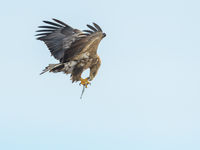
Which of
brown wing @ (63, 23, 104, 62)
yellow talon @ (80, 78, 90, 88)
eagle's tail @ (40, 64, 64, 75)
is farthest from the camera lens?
yellow talon @ (80, 78, 90, 88)

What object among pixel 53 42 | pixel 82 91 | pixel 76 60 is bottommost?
pixel 82 91

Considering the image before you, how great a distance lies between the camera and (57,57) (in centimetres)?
1777

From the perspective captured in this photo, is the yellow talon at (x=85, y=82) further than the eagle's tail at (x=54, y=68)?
Yes

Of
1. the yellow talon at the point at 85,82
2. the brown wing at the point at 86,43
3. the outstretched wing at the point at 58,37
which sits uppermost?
the outstretched wing at the point at 58,37

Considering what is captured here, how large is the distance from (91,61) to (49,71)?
1389mm

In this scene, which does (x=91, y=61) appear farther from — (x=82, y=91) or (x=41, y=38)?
(x=41, y=38)

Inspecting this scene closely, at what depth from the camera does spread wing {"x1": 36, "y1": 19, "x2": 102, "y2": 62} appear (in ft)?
54.6

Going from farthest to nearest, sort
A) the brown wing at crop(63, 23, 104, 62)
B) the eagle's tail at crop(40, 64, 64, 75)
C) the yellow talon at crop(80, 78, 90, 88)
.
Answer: the yellow talon at crop(80, 78, 90, 88) < the eagle's tail at crop(40, 64, 64, 75) < the brown wing at crop(63, 23, 104, 62)

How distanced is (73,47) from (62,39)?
4.48ft

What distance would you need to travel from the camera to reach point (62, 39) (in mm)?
17984

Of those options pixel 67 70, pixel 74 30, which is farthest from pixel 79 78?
pixel 74 30

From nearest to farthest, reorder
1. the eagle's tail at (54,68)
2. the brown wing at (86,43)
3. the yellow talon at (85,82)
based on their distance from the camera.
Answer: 1. the brown wing at (86,43)
2. the eagle's tail at (54,68)
3. the yellow talon at (85,82)

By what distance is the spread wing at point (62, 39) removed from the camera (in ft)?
54.6

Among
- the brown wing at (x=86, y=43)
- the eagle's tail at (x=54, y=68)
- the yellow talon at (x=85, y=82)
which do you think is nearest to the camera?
the brown wing at (x=86, y=43)
